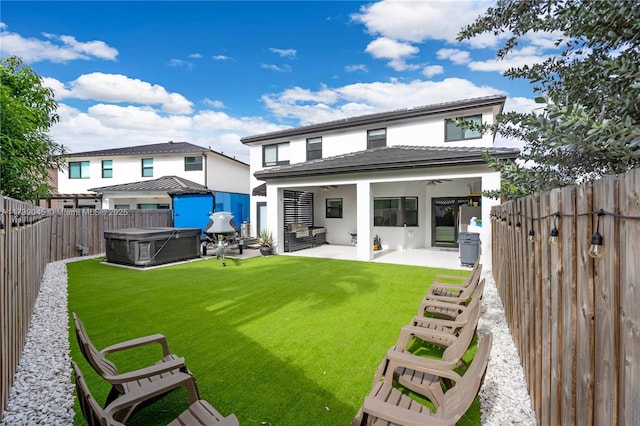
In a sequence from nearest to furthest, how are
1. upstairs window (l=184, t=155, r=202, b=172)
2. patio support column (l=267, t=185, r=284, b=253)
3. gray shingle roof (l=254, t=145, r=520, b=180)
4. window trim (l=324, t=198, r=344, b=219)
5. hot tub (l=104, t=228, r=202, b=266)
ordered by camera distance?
gray shingle roof (l=254, t=145, r=520, b=180) < hot tub (l=104, t=228, r=202, b=266) < patio support column (l=267, t=185, r=284, b=253) < window trim (l=324, t=198, r=344, b=219) < upstairs window (l=184, t=155, r=202, b=172)

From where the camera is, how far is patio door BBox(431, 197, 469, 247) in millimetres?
14727

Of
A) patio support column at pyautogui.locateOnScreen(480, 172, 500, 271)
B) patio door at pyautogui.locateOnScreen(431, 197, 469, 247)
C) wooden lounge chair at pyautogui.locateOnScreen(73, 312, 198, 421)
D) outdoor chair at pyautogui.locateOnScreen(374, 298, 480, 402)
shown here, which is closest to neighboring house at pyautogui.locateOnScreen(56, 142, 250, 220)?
patio door at pyautogui.locateOnScreen(431, 197, 469, 247)

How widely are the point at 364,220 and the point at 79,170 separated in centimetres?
2324

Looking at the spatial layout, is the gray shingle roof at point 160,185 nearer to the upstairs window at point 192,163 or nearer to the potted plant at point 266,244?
the upstairs window at point 192,163

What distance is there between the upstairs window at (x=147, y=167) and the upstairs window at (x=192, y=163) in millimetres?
2807

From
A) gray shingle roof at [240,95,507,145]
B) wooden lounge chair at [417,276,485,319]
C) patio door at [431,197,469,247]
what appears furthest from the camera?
patio door at [431,197,469,247]

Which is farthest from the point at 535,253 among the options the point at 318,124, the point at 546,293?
the point at 318,124

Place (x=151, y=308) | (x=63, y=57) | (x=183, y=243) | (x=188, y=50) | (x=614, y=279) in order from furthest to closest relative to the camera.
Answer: (x=188, y=50), (x=63, y=57), (x=183, y=243), (x=151, y=308), (x=614, y=279)

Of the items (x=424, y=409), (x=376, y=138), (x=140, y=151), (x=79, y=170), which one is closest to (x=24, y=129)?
(x=424, y=409)

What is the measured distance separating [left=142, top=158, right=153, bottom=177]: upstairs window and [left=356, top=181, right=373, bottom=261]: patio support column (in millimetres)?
17450

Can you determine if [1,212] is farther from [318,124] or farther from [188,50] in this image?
[188,50]

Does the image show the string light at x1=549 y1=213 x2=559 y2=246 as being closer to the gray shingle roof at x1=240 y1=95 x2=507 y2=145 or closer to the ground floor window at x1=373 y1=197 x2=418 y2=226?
the gray shingle roof at x1=240 y1=95 x2=507 y2=145

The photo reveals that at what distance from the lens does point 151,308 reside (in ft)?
21.7

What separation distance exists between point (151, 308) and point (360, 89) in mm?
20486
